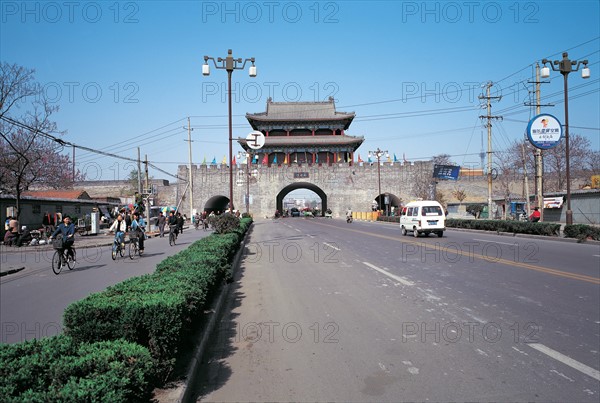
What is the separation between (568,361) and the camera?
14.7 feet

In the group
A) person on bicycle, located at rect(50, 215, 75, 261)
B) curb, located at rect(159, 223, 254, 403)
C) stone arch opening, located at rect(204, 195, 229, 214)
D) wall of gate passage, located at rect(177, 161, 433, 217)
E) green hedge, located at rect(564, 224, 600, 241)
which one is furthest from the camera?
stone arch opening, located at rect(204, 195, 229, 214)

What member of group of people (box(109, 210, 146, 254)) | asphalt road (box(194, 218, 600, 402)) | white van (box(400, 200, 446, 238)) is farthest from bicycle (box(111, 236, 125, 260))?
white van (box(400, 200, 446, 238))

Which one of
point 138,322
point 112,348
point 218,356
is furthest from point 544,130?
point 112,348

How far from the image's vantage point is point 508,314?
6.34 meters

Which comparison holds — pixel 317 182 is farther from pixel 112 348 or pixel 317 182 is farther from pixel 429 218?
pixel 112 348

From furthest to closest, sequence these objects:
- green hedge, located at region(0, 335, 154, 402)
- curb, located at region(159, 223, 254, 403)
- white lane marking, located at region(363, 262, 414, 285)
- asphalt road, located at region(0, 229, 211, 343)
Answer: white lane marking, located at region(363, 262, 414, 285) < asphalt road, located at region(0, 229, 211, 343) < curb, located at region(159, 223, 254, 403) < green hedge, located at region(0, 335, 154, 402)

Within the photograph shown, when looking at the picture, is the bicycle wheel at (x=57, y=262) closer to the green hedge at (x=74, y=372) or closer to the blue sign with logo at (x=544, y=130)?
the green hedge at (x=74, y=372)

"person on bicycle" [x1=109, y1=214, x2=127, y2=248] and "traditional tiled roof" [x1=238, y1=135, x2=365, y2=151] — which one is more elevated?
"traditional tiled roof" [x1=238, y1=135, x2=365, y2=151]

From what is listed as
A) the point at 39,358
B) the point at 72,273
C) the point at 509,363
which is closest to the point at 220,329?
the point at 39,358

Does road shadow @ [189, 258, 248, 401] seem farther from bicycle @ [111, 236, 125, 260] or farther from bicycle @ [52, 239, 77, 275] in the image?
bicycle @ [111, 236, 125, 260]

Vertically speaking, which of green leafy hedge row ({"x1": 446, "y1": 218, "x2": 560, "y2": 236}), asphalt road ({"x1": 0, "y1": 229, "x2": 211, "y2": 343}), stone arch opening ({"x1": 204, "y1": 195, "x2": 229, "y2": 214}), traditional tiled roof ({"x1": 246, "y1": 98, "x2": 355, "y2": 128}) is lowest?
asphalt road ({"x1": 0, "y1": 229, "x2": 211, "y2": 343})

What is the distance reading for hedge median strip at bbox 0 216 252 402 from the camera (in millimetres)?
2756

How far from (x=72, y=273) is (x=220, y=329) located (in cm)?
868

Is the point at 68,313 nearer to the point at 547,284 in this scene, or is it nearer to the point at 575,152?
the point at 547,284
